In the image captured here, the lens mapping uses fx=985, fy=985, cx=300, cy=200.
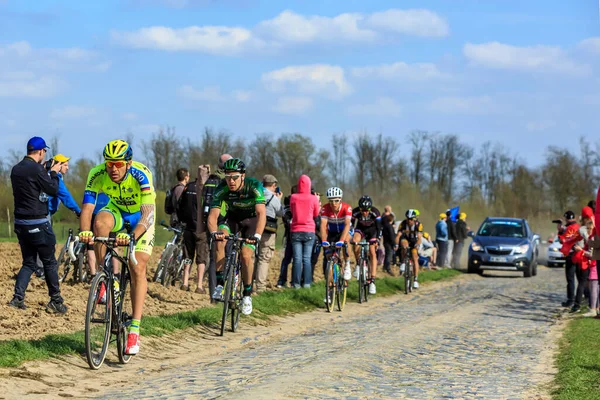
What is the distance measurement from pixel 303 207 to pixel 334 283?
1906mm

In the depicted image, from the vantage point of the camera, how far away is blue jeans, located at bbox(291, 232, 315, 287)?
60.7ft

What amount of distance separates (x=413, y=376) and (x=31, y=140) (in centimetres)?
557

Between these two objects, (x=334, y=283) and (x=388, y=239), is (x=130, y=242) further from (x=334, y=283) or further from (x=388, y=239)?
(x=388, y=239)

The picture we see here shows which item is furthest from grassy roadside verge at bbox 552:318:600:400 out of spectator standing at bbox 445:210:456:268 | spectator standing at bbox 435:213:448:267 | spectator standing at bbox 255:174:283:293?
spectator standing at bbox 445:210:456:268

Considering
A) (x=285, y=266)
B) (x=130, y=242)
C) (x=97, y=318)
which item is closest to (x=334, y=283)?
(x=285, y=266)

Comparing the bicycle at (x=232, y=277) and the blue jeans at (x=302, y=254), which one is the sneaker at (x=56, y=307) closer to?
the bicycle at (x=232, y=277)

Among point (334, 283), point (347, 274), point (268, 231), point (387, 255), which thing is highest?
point (268, 231)

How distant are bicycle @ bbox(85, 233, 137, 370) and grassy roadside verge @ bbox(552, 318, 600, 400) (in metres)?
4.09

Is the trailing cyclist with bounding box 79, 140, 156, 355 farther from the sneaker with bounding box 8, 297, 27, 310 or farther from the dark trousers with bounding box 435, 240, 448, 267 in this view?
the dark trousers with bounding box 435, 240, 448, 267

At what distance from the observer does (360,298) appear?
19234 millimetres

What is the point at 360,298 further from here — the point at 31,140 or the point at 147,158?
the point at 147,158

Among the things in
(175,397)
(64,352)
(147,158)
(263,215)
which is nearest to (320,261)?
(263,215)

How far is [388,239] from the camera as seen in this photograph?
85.4 feet

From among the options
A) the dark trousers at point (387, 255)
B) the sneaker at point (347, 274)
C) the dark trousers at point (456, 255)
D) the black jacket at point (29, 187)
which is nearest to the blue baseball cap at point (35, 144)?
the black jacket at point (29, 187)
